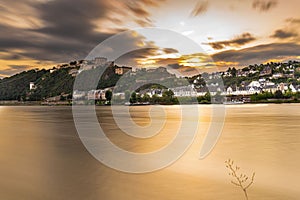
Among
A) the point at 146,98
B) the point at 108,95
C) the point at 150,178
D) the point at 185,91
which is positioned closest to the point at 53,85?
the point at 108,95

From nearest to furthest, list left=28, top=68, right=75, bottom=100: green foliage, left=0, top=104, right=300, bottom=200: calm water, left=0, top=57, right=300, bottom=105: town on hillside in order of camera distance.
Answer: left=0, top=104, right=300, bottom=200: calm water → left=0, top=57, right=300, bottom=105: town on hillside → left=28, top=68, right=75, bottom=100: green foliage

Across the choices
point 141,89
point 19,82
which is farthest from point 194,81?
point 19,82

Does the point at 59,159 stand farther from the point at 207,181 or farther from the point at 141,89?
the point at 141,89

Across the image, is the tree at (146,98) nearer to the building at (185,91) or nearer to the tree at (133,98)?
the tree at (133,98)

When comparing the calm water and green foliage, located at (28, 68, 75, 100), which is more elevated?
green foliage, located at (28, 68, 75, 100)

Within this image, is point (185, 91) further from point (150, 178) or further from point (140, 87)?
point (150, 178)

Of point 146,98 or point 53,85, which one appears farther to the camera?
point 53,85

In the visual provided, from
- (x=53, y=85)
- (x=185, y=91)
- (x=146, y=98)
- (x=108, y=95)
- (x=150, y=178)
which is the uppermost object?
(x=53, y=85)

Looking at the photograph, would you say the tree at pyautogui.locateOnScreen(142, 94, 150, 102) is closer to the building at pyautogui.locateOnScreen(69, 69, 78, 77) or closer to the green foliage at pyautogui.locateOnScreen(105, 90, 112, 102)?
the green foliage at pyautogui.locateOnScreen(105, 90, 112, 102)

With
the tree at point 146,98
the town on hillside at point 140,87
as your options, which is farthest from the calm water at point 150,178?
the tree at point 146,98

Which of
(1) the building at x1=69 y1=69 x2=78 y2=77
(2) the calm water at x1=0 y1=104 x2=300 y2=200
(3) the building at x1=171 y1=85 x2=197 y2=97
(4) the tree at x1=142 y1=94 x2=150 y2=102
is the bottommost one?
(2) the calm water at x1=0 y1=104 x2=300 y2=200

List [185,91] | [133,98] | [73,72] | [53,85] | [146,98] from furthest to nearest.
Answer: [53,85]
[73,72]
[146,98]
[185,91]
[133,98]

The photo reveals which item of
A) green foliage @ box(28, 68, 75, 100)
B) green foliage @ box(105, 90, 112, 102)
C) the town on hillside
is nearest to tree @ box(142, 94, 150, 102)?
the town on hillside

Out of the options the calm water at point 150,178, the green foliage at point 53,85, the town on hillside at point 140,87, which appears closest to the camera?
the calm water at point 150,178
